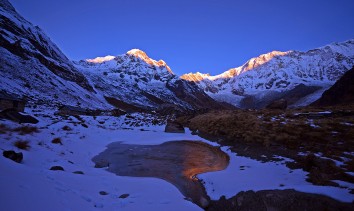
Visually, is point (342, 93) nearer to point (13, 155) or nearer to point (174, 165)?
point (174, 165)

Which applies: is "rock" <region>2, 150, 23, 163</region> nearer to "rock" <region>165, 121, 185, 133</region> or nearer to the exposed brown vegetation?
the exposed brown vegetation

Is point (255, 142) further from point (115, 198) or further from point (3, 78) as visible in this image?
point (3, 78)

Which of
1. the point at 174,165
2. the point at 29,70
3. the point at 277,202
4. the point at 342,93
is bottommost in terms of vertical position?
the point at 277,202

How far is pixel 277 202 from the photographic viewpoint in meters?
8.07

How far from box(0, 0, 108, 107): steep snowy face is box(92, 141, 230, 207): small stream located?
60563 millimetres

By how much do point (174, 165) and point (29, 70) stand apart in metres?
98.7

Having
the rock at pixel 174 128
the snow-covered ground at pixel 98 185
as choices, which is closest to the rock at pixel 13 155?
the snow-covered ground at pixel 98 185

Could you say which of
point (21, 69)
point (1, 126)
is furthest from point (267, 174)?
point (21, 69)

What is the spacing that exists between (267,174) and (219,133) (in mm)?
13942

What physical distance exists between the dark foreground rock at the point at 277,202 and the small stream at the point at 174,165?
86 centimetres

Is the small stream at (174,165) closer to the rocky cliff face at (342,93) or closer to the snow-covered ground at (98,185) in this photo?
the snow-covered ground at (98,185)

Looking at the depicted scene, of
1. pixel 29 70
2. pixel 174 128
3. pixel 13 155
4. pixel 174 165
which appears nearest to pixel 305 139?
pixel 174 165

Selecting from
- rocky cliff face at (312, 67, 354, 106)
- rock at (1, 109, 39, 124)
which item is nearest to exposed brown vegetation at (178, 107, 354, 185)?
rock at (1, 109, 39, 124)

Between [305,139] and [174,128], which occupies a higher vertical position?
[174,128]
